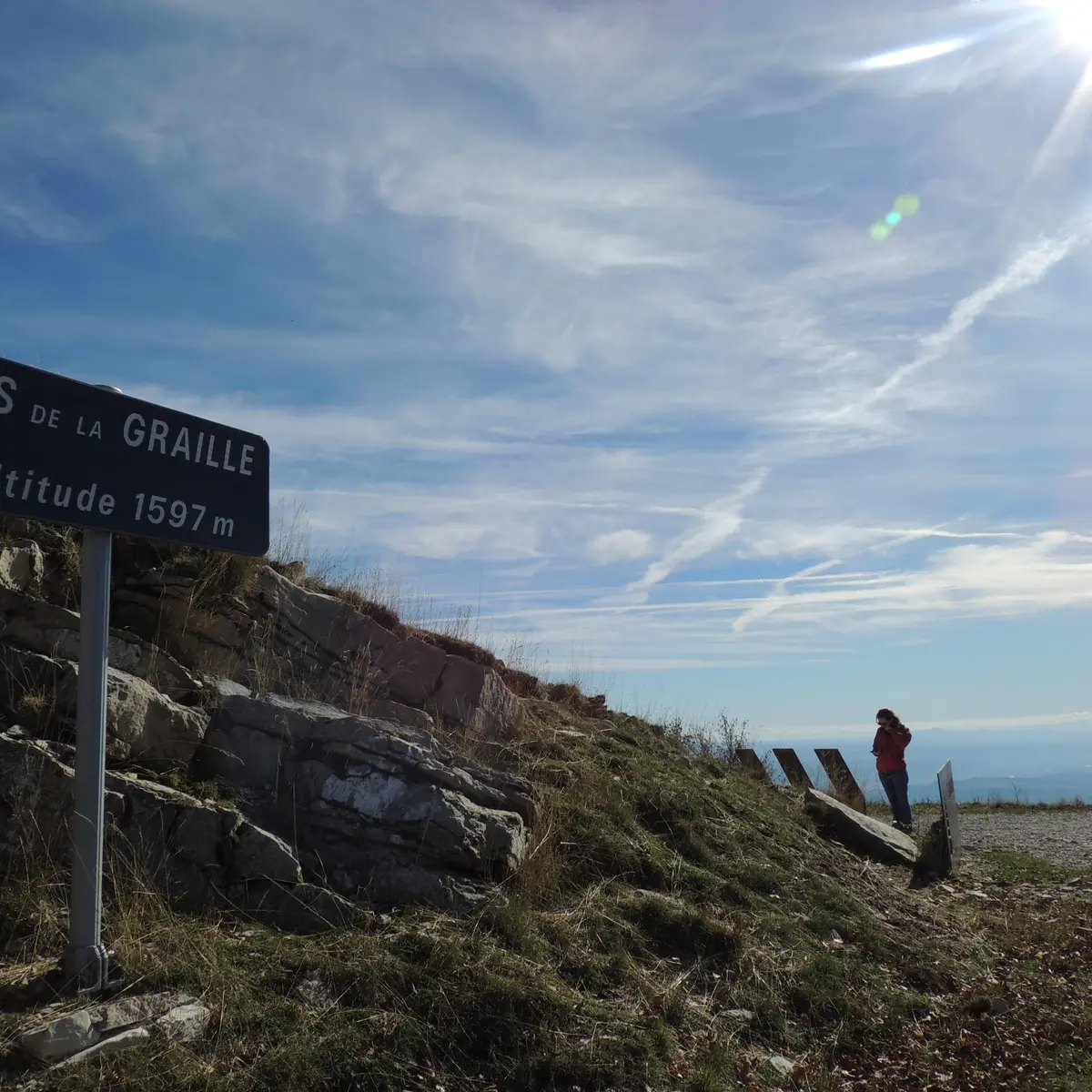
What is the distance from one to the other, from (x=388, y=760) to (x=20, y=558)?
2865 millimetres

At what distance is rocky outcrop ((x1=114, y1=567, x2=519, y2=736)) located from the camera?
7070 millimetres

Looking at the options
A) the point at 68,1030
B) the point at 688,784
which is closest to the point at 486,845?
the point at 68,1030

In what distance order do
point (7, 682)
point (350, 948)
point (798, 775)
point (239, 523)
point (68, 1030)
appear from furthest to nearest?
1. point (798, 775)
2. point (7, 682)
3. point (350, 948)
4. point (239, 523)
5. point (68, 1030)

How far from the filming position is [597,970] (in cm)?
507

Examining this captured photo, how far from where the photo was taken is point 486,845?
574cm

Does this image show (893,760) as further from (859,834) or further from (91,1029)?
(91,1029)

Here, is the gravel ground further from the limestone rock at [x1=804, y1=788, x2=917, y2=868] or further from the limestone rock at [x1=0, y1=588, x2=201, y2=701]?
the limestone rock at [x1=0, y1=588, x2=201, y2=701]

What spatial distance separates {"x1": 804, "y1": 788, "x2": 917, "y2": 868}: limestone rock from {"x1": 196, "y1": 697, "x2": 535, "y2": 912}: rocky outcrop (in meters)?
5.15

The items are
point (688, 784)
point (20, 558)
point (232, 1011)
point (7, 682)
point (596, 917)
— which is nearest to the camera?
point (232, 1011)

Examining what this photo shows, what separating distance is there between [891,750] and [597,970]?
374 inches

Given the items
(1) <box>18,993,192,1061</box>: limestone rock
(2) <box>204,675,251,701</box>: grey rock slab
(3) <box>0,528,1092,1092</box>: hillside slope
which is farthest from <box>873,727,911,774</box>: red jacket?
(1) <box>18,993,192,1061</box>: limestone rock

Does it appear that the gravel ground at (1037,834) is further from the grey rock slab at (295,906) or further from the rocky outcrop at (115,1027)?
the rocky outcrop at (115,1027)

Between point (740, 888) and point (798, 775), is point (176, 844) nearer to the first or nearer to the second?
point (740, 888)

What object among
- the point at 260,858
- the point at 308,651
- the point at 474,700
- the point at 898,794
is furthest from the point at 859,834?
the point at 260,858
